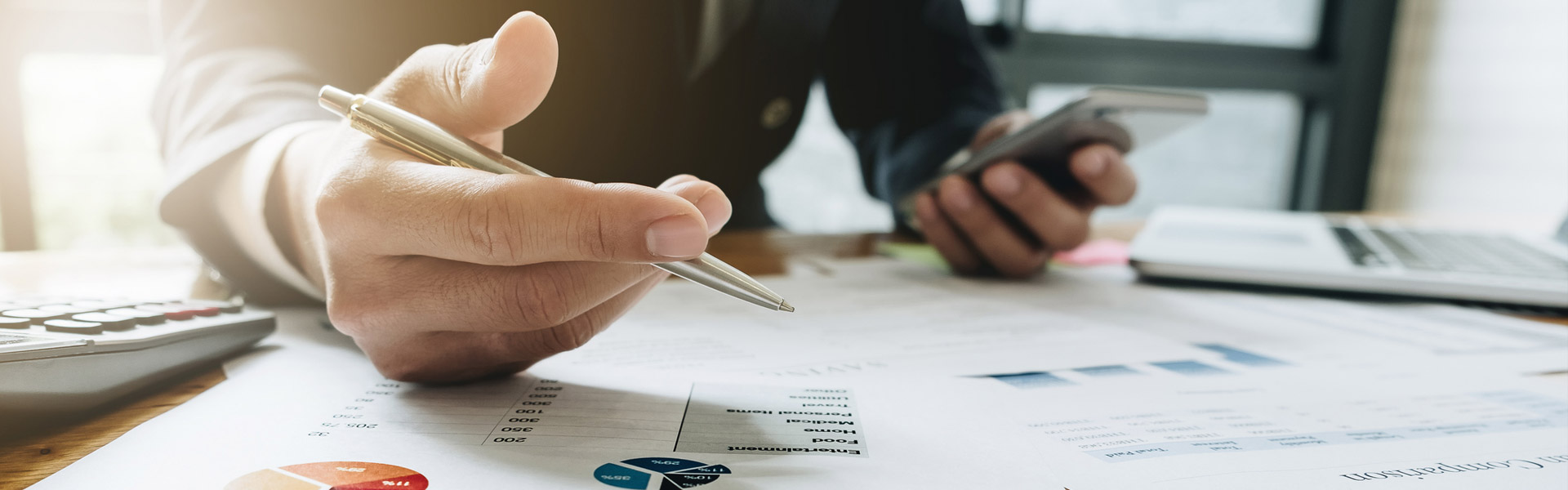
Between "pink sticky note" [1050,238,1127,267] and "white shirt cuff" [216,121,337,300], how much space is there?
497 millimetres

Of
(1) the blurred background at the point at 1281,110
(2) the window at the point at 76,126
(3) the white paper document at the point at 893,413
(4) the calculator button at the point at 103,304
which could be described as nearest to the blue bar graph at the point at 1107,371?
(3) the white paper document at the point at 893,413

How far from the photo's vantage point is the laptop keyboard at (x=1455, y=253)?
528mm

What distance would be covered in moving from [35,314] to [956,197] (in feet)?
1.56

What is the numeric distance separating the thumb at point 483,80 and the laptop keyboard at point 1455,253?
0.55m

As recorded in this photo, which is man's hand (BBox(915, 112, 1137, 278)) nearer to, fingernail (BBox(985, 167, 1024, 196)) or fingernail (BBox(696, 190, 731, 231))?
fingernail (BBox(985, 167, 1024, 196))

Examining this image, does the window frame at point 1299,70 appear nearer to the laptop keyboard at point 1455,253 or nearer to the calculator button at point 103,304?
the laptop keyboard at point 1455,253

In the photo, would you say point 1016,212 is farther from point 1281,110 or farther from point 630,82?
point 1281,110

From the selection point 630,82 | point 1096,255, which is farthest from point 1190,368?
point 630,82

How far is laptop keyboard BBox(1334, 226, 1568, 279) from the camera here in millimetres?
528

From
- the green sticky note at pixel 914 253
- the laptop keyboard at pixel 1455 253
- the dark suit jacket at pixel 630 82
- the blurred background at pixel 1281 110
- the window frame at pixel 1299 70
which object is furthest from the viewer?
the window frame at pixel 1299 70

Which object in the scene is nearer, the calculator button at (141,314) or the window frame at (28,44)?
the calculator button at (141,314)

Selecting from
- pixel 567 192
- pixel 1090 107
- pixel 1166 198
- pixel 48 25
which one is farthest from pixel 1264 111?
pixel 48 25

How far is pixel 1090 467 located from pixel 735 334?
19cm

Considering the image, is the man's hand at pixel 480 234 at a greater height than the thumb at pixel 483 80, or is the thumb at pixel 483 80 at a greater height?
the thumb at pixel 483 80
